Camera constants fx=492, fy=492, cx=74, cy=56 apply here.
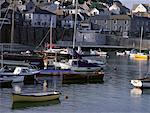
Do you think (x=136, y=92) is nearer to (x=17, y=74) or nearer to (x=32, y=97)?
(x=17, y=74)

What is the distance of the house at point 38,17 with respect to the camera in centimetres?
10588

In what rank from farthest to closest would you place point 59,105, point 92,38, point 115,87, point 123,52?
point 92,38
point 123,52
point 115,87
point 59,105

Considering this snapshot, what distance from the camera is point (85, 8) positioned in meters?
139

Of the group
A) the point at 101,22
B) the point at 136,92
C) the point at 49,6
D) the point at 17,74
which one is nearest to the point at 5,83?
the point at 17,74

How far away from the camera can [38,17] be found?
10681 cm

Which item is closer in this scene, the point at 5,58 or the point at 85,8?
the point at 5,58

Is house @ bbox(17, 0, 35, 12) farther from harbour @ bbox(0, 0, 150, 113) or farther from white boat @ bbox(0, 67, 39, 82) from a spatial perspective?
white boat @ bbox(0, 67, 39, 82)

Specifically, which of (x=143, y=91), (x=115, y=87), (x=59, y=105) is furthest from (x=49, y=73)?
(x=59, y=105)

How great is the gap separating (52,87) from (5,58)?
1463 centimetres

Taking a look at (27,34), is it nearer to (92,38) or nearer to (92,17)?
(92,38)

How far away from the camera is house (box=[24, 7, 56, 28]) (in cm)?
10588

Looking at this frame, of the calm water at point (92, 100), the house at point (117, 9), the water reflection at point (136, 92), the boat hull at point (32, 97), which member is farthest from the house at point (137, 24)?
the boat hull at point (32, 97)

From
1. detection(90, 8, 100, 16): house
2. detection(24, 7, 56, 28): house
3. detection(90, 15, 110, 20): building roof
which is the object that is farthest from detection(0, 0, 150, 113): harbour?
detection(90, 8, 100, 16): house

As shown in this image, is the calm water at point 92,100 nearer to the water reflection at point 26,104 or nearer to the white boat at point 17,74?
the water reflection at point 26,104
